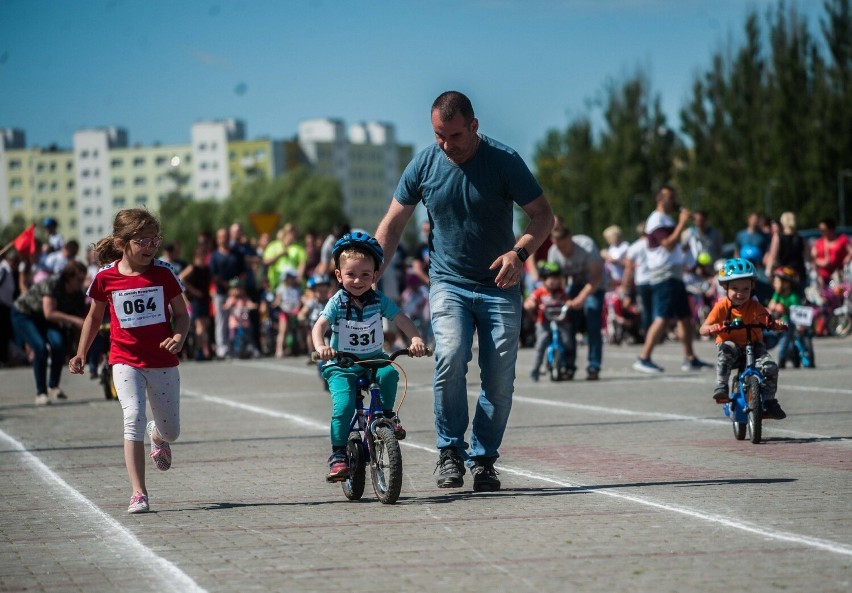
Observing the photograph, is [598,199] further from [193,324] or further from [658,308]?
[658,308]

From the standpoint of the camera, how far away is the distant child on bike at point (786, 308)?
63.7ft

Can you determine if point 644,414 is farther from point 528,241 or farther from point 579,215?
point 579,215

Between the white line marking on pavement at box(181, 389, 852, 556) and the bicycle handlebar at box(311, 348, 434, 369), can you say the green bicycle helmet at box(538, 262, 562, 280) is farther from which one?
the bicycle handlebar at box(311, 348, 434, 369)

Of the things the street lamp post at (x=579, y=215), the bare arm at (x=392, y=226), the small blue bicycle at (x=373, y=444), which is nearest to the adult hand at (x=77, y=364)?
the small blue bicycle at (x=373, y=444)

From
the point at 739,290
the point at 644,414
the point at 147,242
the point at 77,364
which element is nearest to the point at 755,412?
the point at 739,290

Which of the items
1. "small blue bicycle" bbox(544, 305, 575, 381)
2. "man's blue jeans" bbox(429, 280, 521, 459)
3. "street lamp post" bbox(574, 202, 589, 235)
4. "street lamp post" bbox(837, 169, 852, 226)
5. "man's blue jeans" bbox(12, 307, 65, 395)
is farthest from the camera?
"street lamp post" bbox(574, 202, 589, 235)

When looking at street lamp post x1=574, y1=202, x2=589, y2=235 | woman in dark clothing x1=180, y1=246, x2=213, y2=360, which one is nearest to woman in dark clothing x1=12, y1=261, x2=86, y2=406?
woman in dark clothing x1=180, y1=246, x2=213, y2=360

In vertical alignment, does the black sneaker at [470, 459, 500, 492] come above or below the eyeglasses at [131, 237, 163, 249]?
below

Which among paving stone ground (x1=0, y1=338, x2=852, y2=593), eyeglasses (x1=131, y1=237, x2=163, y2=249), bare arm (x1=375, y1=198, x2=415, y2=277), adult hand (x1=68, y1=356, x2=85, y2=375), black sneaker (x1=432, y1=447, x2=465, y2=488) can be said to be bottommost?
paving stone ground (x1=0, y1=338, x2=852, y2=593)

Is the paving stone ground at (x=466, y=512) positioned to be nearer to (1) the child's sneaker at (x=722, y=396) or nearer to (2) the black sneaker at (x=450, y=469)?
(2) the black sneaker at (x=450, y=469)

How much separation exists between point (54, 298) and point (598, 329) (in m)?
6.43

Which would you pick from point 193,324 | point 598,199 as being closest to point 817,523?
point 193,324

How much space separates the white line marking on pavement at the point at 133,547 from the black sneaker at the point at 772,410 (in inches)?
191

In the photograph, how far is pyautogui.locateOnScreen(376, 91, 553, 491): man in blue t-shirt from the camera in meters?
9.05
